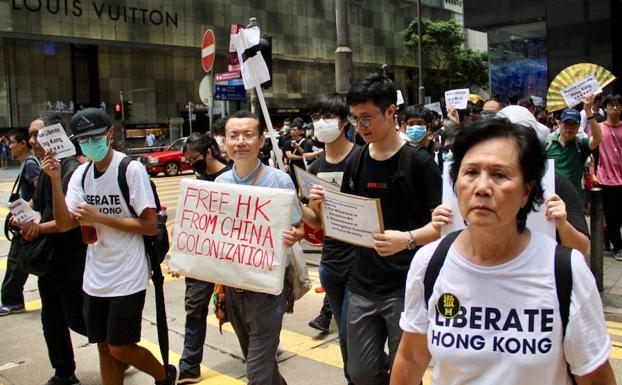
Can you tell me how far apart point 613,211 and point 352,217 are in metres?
5.80

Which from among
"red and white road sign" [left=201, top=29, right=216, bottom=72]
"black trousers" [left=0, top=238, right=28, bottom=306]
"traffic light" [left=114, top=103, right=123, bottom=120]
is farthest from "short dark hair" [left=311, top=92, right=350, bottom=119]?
"traffic light" [left=114, top=103, right=123, bottom=120]

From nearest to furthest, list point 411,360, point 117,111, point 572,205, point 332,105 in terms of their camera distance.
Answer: point 411,360 < point 572,205 < point 332,105 < point 117,111

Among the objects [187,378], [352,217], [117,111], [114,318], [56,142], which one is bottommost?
[187,378]

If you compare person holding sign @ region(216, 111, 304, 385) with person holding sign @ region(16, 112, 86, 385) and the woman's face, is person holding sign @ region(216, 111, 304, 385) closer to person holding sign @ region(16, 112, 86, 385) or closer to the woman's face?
person holding sign @ region(16, 112, 86, 385)

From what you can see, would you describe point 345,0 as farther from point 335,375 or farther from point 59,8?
point 59,8

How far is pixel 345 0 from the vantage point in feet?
32.7

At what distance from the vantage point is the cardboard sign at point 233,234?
3293 millimetres

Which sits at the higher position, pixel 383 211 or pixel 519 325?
pixel 383 211

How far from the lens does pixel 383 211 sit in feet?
10.2

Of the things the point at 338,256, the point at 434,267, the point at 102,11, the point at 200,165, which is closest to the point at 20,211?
the point at 200,165

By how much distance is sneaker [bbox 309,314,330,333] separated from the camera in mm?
5414

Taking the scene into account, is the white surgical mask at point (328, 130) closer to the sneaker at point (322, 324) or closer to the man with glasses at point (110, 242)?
the man with glasses at point (110, 242)

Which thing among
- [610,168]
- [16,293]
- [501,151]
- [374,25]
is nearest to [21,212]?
[16,293]

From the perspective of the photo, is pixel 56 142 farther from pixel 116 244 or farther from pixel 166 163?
Result: pixel 166 163
